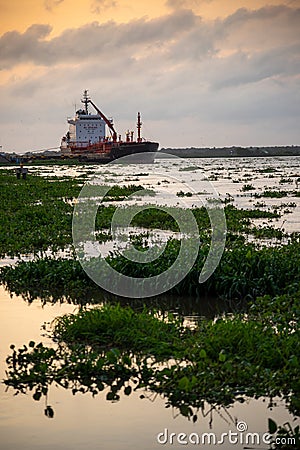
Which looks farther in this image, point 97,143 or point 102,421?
point 97,143

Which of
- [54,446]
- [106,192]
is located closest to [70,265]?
[54,446]

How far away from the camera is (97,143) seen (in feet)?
312

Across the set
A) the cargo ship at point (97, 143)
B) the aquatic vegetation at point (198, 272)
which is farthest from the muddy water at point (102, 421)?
the cargo ship at point (97, 143)

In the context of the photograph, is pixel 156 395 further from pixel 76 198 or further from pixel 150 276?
pixel 76 198

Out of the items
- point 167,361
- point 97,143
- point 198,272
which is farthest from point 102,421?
point 97,143

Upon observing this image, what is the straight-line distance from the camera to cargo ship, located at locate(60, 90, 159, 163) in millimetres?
91062

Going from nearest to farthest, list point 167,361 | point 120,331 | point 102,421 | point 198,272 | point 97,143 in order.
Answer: point 102,421
point 167,361
point 120,331
point 198,272
point 97,143

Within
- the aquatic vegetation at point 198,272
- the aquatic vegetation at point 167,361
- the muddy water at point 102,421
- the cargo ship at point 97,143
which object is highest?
the cargo ship at point 97,143

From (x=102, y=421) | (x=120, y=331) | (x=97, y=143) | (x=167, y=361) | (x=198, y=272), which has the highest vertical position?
(x=97, y=143)

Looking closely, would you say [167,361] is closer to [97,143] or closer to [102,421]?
[102,421]

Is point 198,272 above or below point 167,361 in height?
above

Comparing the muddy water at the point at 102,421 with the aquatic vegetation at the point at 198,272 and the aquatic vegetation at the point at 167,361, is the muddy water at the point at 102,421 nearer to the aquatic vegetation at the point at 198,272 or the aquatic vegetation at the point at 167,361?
the aquatic vegetation at the point at 167,361

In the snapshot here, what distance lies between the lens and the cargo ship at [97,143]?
91062 mm

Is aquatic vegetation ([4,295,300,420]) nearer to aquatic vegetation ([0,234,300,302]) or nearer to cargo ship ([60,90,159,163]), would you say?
aquatic vegetation ([0,234,300,302])
